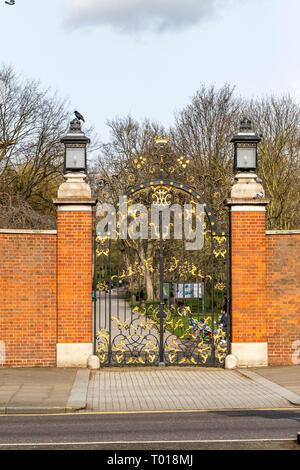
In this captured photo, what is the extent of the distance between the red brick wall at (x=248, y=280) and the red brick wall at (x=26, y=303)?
12.8 feet

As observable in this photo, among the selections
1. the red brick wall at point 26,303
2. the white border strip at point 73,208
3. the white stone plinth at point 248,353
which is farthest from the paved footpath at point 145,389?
the white border strip at point 73,208

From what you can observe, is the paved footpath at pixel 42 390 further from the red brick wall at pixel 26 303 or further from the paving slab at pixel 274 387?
the paving slab at pixel 274 387

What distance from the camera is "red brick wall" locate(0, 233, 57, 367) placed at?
14430 mm

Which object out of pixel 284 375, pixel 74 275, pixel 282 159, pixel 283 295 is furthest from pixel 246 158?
pixel 282 159

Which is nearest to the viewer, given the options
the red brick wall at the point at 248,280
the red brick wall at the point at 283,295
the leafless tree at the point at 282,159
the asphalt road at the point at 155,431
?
the asphalt road at the point at 155,431

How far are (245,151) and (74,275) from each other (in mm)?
4589

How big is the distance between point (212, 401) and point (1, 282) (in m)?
5.60

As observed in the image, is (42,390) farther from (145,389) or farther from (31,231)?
(31,231)

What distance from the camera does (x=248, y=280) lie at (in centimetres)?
1473

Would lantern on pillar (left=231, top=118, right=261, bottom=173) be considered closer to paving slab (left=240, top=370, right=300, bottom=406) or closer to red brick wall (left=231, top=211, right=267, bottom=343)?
red brick wall (left=231, top=211, right=267, bottom=343)

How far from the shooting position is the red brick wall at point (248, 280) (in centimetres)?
1467

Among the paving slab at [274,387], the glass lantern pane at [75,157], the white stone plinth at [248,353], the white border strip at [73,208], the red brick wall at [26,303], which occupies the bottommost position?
the paving slab at [274,387]

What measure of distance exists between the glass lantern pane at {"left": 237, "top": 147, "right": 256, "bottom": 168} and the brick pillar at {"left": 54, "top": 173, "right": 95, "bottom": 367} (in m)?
3.33

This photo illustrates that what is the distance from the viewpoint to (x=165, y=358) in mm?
15461
